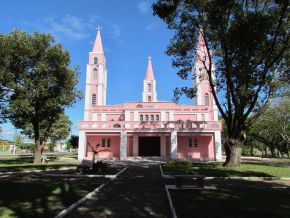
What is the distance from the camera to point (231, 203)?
8.06m

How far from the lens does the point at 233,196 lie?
9.16 m

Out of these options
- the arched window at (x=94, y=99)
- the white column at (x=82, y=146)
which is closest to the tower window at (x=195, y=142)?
the white column at (x=82, y=146)

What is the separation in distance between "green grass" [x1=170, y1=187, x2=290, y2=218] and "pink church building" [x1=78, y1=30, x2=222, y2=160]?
787 inches

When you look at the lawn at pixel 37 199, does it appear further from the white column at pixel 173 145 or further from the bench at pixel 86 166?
the white column at pixel 173 145

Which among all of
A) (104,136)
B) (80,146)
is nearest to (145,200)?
(80,146)

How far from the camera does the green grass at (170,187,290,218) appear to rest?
6.87 meters

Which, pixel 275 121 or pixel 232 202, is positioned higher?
pixel 275 121

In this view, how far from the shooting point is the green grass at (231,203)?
271 inches

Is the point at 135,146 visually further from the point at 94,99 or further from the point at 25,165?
the point at 25,165

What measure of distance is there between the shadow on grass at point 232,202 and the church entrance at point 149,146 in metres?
26.8

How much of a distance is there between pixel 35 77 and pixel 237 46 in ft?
52.4

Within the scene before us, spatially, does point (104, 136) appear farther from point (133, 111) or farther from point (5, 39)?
point (5, 39)

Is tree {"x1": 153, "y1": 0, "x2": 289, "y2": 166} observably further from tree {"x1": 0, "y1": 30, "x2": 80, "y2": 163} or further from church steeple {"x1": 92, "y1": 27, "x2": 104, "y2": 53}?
church steeple {"x1": 92, "y1": 27, "x2": 104, "y2": 53}

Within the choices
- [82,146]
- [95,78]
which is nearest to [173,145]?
[82,146]
